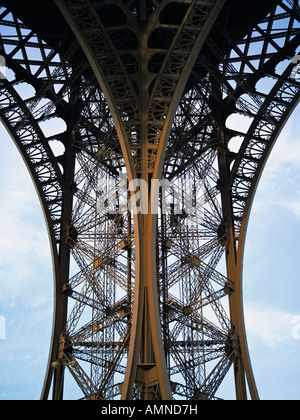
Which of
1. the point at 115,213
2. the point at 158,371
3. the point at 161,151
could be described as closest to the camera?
the point at 158,371

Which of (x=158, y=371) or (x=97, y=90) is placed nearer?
(x=158, y=371)

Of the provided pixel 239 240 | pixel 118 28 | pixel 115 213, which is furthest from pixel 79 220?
pixel 118 28

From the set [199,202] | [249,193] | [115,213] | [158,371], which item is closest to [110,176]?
[115,213]
